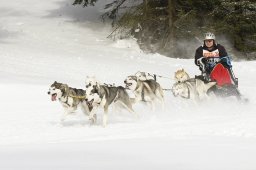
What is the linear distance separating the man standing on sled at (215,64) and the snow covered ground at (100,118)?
52cm

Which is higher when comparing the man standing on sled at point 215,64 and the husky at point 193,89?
the man standing on sled at point 215,64

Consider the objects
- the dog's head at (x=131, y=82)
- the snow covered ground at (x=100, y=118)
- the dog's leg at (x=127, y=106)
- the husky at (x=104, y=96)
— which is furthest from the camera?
the dog's head at (x=131, y=82)

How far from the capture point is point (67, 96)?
10391 mm

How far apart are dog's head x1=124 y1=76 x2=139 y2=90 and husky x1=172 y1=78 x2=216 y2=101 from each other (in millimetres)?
994

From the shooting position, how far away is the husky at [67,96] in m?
10.3

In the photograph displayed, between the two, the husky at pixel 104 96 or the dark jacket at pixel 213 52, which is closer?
the husky at pixel 104 96

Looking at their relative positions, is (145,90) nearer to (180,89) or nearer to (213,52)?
(180,89)

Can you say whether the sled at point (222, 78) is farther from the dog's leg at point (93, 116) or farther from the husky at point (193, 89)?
the dog's leg at point (93, 116)

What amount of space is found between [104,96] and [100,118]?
4.46 ft

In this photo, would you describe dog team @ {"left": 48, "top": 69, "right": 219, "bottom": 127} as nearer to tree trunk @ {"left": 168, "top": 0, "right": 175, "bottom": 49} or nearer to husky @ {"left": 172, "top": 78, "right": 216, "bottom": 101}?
husky @ {"left": 172, "top": 78, "right": 216, "bottom": 101}

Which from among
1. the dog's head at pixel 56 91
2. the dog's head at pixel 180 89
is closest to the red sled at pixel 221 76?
the dog's head at pixel 180 89

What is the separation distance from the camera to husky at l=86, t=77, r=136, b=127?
32.2 ft

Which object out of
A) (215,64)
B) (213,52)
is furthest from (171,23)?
(215,64)

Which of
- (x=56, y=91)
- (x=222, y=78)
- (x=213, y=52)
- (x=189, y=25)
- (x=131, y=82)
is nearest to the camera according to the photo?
(x=56, y=91)
